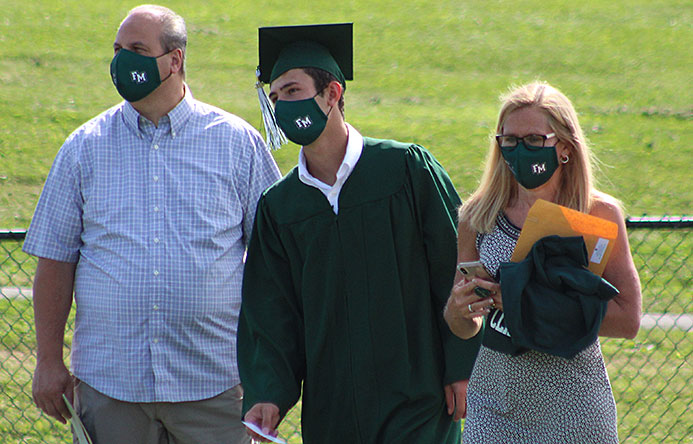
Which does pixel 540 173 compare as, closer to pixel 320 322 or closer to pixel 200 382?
pixel 320 322

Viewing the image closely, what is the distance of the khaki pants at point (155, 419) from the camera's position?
4.03 metres

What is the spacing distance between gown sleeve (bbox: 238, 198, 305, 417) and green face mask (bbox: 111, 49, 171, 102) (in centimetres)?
78

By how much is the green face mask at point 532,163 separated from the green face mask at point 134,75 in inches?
64.9

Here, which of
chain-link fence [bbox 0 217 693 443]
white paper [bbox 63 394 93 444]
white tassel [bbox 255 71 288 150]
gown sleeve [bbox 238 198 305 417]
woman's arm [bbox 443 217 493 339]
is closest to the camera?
woman's arm [bbox 443 217 493 339]

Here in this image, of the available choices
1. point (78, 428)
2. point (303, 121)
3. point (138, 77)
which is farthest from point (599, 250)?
point (78, 428)

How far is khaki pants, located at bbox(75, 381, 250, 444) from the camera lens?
403 centimetres

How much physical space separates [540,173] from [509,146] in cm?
15

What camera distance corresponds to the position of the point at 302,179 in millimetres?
3604

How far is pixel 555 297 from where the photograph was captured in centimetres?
291

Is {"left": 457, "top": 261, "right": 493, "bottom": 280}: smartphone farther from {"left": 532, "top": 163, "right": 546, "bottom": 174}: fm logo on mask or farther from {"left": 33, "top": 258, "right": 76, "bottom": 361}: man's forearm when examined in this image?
{"left": 33, "top": 258, "right": 76, "bottom": 361}: man's forearm

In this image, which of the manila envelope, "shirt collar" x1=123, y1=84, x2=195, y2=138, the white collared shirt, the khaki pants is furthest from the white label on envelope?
"shirt collar" x1=123, y1=84, x2=195, y2=138

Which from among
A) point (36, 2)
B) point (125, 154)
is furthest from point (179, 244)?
point (36, 2)

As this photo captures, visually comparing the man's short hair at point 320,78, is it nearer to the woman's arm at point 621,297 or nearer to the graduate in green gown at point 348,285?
the graduate in green gown at point 348,285

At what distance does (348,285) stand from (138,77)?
1.33 meters
